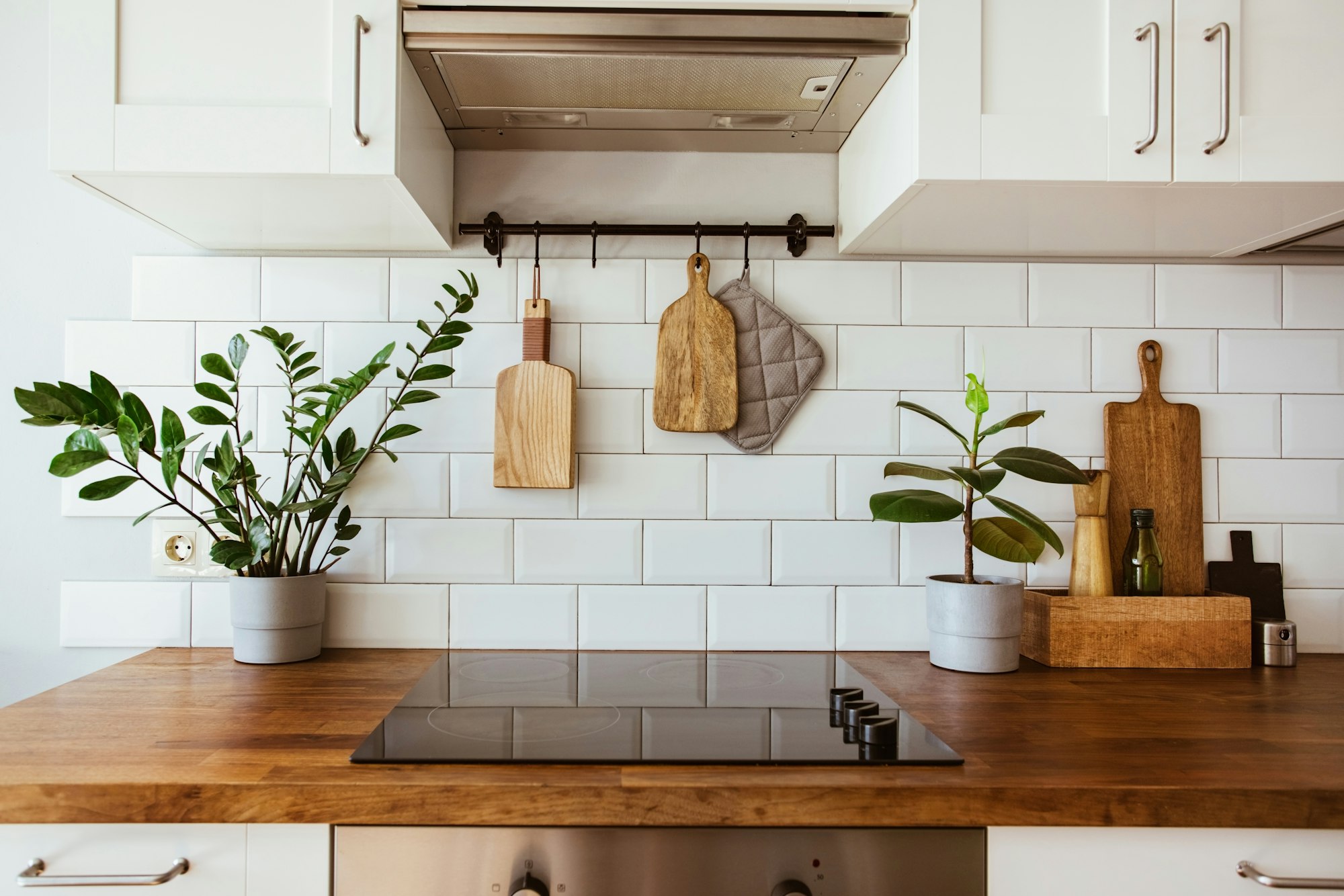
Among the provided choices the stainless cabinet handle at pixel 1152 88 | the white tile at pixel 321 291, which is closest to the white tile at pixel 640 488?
the white tile at pixel 321 291

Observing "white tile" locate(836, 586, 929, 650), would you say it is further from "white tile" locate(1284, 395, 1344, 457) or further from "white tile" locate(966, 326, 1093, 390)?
"white tile" locate(1284, 395, 1344, 457)

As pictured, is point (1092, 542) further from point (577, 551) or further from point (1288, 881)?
point (577, 551)

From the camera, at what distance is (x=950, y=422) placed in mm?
1421

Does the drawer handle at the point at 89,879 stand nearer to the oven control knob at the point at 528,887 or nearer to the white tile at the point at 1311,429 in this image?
the oven control knob at the point at 528,887

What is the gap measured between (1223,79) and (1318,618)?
0.95 metres

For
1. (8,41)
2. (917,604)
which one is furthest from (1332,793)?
(8,41)

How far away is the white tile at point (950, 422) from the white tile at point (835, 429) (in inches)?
1.0

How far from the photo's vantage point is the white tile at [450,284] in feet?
4.65

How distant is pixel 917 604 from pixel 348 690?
2.97ft

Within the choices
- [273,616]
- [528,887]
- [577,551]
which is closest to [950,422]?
[577,551]

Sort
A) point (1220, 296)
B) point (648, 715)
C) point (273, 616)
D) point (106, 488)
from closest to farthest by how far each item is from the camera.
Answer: point (648, 715)
point (106, 488)
point (273, 616)
point (1220, 296)

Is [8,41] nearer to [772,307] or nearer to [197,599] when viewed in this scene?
[197,599]

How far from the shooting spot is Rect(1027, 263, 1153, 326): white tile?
4.72ft

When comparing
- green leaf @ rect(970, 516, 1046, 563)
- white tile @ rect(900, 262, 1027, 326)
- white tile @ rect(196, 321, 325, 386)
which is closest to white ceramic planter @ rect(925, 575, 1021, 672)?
green leaf @ rect(970, 516, 1046, 563)
